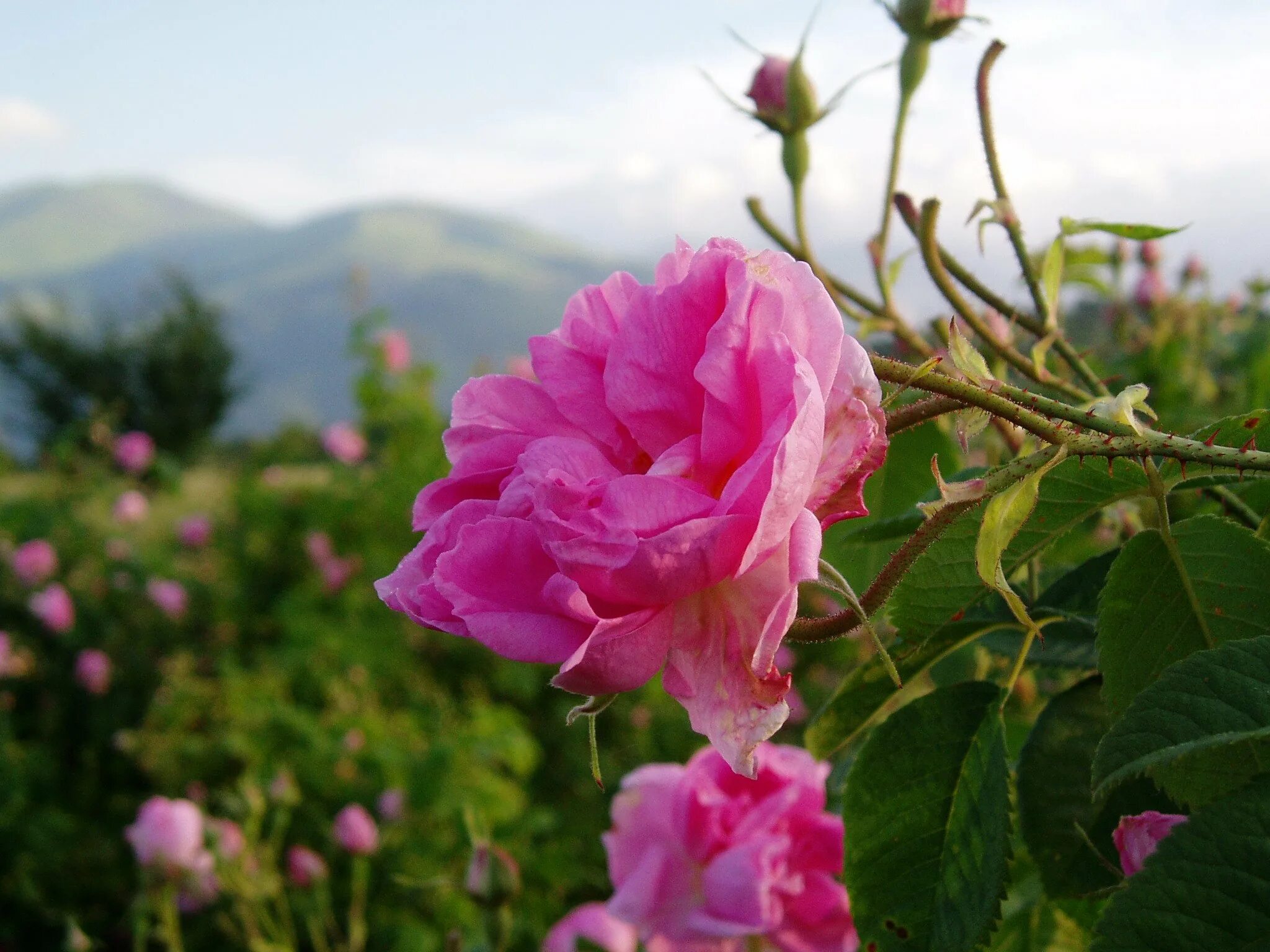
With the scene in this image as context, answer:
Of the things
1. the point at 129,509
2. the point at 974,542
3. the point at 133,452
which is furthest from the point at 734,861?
the point at 133,452

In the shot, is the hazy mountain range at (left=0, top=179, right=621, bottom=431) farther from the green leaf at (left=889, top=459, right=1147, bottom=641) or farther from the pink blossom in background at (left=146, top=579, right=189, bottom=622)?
the green leaf at (left=889, top=459, right=1147, bottom=641)

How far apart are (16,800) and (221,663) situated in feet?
1.83

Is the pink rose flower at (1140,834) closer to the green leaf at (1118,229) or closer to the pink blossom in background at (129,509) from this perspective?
the green leaf at (1118,229)

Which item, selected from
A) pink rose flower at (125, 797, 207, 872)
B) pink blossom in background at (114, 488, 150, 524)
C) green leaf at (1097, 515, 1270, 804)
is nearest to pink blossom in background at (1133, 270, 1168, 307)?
green leaf at (1097, 515, 1270, 804)

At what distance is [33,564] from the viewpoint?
119 inches

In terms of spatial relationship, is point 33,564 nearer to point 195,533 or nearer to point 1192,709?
point 195,533

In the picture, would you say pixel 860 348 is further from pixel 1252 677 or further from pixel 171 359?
pixel 171 359

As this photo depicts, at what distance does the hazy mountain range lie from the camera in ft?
123

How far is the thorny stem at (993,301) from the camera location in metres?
0.41

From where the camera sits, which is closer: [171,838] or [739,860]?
[739,860]

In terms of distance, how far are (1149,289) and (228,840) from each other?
5.38 feet

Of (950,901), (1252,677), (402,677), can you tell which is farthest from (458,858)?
(1252,677)

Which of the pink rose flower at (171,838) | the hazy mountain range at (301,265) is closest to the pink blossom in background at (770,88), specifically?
the pink rose flower at (171,838)

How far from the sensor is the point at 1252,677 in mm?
254
